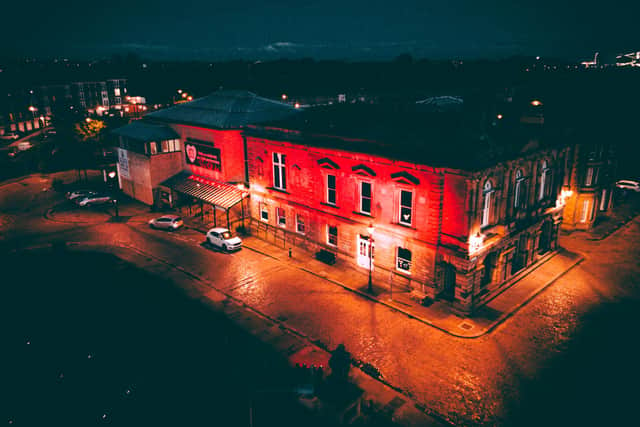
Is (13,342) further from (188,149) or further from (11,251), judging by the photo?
(188,149)

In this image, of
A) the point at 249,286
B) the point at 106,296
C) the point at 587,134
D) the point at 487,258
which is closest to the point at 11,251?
the point at 106,296

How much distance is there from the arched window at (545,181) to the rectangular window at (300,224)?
63.4 ft

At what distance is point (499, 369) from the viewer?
21594 millimetres

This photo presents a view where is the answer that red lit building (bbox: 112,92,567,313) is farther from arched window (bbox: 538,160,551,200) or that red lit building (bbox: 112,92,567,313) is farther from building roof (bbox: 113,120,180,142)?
building roof (bbox: 113,120,180,142)

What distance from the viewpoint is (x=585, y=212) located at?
4022 cm

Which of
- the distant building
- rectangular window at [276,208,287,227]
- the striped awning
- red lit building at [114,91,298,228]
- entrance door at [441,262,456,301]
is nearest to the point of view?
entrance door at [441,262,456,301]

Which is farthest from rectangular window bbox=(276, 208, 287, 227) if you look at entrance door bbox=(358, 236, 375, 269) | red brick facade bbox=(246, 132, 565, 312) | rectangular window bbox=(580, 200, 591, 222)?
rectangular window bbox=(580, 200, 591, 222)

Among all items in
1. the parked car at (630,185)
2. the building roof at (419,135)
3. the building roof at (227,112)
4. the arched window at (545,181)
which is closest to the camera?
the building roof at (419,135)

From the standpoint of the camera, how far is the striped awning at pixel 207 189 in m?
39.6

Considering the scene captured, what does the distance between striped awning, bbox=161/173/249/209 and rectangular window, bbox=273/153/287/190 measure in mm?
4303

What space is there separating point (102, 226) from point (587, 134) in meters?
47.1

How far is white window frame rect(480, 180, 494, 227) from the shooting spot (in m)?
25.9

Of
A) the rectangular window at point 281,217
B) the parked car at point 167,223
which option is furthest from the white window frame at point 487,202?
the parked car at point 167,223

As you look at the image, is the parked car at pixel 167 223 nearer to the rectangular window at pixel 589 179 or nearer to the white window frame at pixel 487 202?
the white window frame at pixel 487 202
